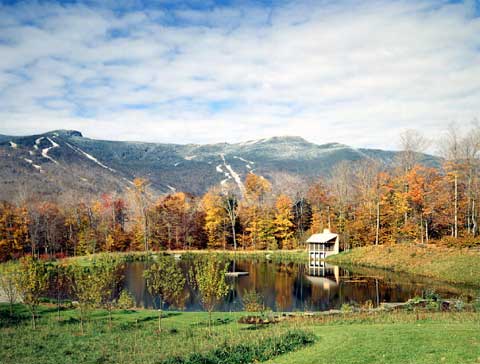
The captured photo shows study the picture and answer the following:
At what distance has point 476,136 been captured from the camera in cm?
4341

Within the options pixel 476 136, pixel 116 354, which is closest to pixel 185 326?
pixel 116 354

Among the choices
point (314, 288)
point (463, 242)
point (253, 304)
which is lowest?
point (314, 288)

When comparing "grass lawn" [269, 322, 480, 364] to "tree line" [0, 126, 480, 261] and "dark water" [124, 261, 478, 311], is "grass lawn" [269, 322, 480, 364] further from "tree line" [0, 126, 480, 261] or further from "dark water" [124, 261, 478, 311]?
"tree line" [0, 126, 480, 261]

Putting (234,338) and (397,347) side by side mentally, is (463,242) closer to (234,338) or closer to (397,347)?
(234,338)

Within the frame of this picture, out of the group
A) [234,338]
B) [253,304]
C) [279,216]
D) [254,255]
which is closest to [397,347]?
[234,338]

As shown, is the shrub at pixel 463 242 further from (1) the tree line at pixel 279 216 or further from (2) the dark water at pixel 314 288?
(2) the dark water at pixel 314 288

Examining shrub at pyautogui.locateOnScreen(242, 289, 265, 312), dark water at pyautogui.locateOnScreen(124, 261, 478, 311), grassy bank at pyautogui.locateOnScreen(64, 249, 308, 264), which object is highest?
shrub at pyautogui.locateOnScreen(242, 289, 265, 312)

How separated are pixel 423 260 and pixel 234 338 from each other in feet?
104

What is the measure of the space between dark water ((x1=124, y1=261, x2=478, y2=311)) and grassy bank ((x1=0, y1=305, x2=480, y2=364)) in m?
6.17

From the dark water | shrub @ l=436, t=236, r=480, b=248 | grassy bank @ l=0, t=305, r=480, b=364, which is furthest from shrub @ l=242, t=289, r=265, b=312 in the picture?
shrub @ l=436, t=236, r=480, b=248

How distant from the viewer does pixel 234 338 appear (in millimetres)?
15938

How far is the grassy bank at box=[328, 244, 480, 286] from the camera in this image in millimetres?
34750

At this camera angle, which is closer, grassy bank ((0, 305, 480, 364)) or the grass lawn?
the grass lawn

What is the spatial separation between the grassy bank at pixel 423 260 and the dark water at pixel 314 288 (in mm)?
1845
